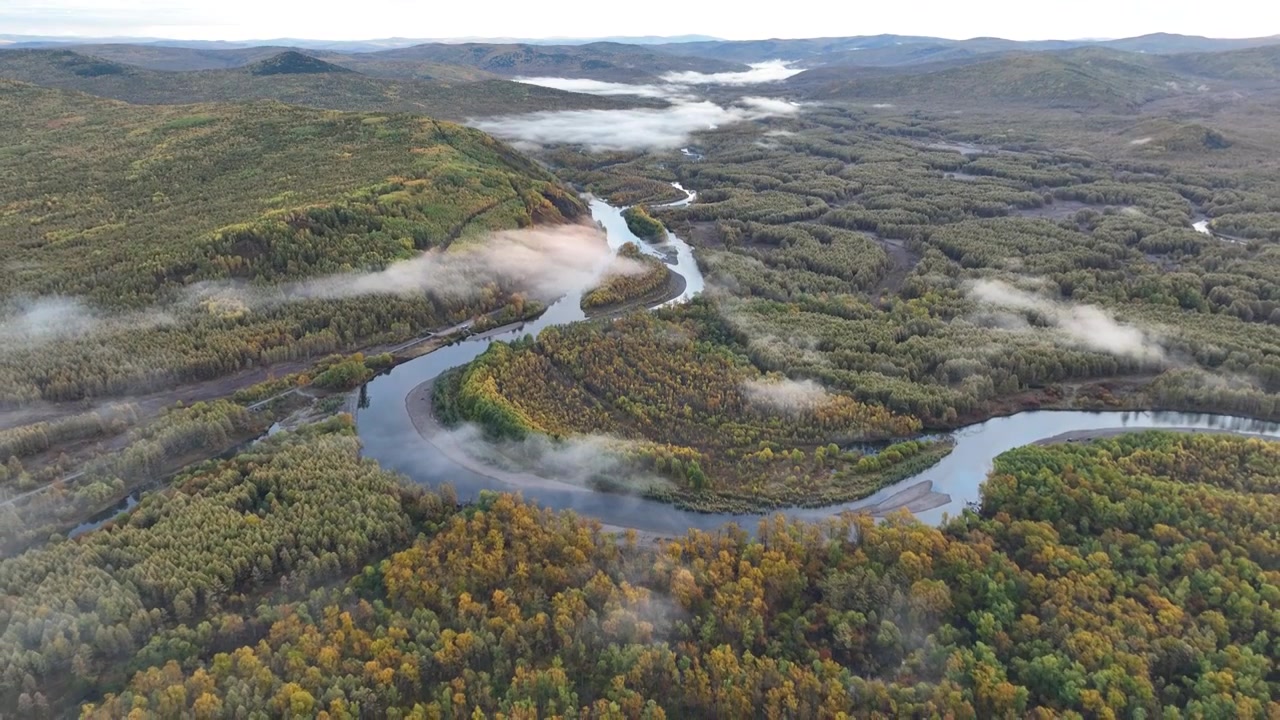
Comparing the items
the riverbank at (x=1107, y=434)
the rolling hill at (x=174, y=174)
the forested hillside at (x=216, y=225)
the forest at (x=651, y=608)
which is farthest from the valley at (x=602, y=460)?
the rolling hill at (x=174, y=174)

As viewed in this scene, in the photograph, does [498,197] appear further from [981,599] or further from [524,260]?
[981,599]

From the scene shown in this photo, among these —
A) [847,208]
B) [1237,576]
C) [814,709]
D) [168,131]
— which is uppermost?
[168,131]

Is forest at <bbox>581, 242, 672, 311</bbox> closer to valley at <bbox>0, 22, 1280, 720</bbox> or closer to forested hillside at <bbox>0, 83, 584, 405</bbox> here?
valley at <bbox>0, 22, 1280, 720</bbox>

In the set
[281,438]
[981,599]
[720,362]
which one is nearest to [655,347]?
[720,362]

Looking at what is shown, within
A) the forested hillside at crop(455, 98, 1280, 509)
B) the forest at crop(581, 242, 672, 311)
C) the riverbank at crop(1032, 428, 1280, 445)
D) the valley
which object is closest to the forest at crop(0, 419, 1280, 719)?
the valley

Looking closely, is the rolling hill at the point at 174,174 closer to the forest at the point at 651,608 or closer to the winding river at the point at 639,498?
the winding river at the point at 639,498

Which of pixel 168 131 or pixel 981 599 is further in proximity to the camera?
pixel 168 131

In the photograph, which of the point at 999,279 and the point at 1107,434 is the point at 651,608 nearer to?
the point at 1107,434
